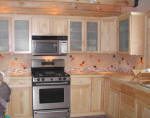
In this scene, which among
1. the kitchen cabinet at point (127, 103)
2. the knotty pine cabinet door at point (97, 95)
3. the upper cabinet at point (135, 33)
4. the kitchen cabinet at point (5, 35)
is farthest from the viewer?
the knotty pine cabinet door at point (97, 95)

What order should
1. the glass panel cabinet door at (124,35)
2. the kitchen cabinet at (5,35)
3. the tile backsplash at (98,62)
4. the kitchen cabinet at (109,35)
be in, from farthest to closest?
the tile backsplash at (98,62) < the kitchen cabinet at (109,35) < the kitchen cabinet at (5,35) < the glass panel cabinet door at (124,35)

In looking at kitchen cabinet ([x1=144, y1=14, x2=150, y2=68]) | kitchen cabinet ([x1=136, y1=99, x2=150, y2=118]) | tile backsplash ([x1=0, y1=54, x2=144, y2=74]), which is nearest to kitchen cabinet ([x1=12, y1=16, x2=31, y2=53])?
tile backsplash ([x1=0, y1=54, x2=144, y2=74])

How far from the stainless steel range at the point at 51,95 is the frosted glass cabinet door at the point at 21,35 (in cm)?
73

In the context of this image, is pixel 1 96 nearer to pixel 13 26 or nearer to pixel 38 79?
pixel 38 79

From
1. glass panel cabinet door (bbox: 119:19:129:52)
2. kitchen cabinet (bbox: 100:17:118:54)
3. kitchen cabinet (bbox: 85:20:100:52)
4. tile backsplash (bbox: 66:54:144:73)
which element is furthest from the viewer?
tile backsplash (bbox: 66:54:144:73)

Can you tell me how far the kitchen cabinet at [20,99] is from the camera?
14.2ft

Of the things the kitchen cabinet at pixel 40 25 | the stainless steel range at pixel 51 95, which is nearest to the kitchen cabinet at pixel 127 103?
the stainless steel range at pixel 51 95

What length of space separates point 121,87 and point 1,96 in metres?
2.61

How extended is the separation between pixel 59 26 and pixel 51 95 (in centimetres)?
163

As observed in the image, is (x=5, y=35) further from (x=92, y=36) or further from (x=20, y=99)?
(x=92, y=36)

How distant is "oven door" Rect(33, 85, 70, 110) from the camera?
4355 mm

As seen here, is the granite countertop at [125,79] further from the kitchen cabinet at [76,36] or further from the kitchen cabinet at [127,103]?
the kitchen cabinet at [76,36]

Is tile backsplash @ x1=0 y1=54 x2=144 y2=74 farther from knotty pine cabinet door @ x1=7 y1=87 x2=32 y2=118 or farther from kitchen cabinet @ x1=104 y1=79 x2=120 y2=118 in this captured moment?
kitchen cabinet @ x1=104 y1=79 x2=120 y2=118

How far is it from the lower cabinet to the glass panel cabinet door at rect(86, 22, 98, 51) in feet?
2.74
